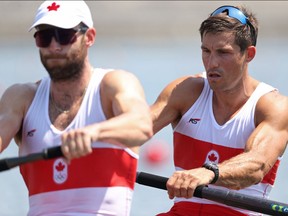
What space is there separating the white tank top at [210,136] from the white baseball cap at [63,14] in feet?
5.12

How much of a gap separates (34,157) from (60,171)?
1.61 feet

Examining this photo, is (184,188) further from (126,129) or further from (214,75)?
(126,129)

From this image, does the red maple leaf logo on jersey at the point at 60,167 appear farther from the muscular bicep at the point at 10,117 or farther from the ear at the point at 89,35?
the ear at the point at 89,35

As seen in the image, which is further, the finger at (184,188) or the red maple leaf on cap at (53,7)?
the finger at (184,188)

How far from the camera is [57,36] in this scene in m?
6.07

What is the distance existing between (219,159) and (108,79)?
147cm

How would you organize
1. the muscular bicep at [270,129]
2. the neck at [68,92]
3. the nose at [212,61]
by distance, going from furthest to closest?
the nose at [212,61] → the muscular bicep at [270,129] → the neck at [68,92]

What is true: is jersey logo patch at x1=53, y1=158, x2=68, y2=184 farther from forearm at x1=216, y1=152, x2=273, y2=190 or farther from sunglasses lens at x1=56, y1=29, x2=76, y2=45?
forearm at x1=216, y1=152, x2=273, y2=190

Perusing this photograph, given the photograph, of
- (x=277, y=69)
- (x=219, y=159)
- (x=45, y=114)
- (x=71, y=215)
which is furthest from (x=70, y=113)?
(x=277, y=69)

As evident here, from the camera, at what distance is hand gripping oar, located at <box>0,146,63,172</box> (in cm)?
564

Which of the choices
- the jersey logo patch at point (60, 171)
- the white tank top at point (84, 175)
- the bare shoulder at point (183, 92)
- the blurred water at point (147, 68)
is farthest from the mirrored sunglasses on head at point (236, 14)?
the blurred water at point (147, 68)

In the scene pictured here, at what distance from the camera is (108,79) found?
6.22 metres

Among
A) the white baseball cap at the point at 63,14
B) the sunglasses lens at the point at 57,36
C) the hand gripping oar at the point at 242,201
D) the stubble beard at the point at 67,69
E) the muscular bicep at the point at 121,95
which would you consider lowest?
the hand gripping oar at the point at 242,201

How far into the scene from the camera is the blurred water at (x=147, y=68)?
35.8 feet
